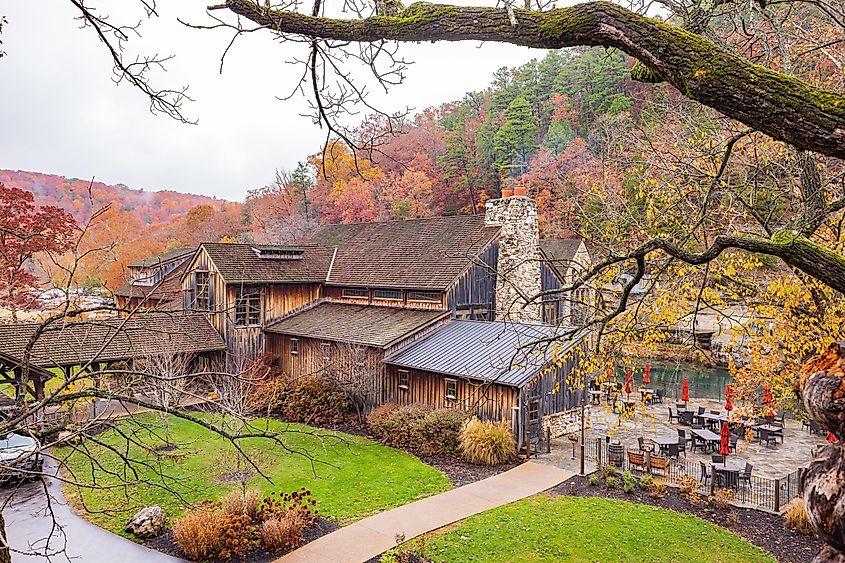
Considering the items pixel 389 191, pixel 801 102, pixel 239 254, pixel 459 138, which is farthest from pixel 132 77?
pixel 459 138

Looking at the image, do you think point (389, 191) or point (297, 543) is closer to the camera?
point (297, 543)

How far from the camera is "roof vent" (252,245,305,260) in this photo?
2534 cm

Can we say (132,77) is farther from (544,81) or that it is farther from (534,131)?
Result: (544,81)

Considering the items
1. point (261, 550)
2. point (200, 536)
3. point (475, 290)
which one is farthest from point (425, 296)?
point (200, 536)

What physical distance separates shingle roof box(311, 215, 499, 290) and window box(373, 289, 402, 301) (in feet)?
1.18

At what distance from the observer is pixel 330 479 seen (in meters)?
14.0

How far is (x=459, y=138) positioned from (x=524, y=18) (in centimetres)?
4637

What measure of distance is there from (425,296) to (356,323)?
9.82 feet

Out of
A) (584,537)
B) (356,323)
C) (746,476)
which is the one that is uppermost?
(356,323)

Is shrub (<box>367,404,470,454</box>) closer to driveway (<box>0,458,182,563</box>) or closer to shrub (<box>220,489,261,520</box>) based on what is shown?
shrub (<box>220,489,261,520</box>)

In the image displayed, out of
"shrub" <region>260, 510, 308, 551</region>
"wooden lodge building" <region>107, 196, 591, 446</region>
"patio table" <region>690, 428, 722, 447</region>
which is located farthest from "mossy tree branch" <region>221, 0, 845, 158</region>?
"patio table" <region>690, 428, 722, 447</region>

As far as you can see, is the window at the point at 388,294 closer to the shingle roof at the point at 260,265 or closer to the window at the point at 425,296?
the window at the point at 425,296

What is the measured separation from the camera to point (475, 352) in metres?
18.2

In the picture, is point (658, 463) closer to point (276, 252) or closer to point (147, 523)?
Result: point (147, 523)
